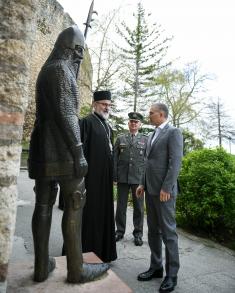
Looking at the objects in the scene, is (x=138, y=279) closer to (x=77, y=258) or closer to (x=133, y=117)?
(x=77, y=258)

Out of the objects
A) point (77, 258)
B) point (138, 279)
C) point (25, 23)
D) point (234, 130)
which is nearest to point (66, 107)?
point (25, 23)

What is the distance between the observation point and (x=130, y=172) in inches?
196

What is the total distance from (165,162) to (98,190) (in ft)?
2.81

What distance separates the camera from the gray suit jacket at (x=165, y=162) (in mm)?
3250

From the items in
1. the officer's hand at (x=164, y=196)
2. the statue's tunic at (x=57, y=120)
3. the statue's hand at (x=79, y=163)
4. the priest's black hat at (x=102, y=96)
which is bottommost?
the officer's hand at (x=164, y=196)

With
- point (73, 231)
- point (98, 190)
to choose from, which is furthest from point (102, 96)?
point (73, 231)

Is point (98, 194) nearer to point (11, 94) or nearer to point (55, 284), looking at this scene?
point (55, 284)

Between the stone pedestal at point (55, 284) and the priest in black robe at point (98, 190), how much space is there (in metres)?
1.02

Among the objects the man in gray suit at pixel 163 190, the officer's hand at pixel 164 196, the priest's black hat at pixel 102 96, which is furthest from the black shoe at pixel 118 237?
the priest's black hat at pixel 102 96

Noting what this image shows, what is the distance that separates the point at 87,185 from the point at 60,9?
1811 cm

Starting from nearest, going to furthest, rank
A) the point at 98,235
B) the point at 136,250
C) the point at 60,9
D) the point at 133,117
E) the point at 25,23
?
the point at 25,23, the point at 98,235, the point at 136,250, the point at 133,117, the point at 60,9

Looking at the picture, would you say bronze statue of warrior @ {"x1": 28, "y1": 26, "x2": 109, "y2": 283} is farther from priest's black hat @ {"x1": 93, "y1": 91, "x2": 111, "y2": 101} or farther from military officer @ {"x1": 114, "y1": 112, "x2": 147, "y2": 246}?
military officer @ {"x1": 114, "y1": 112, "x2": 147, "y2": 246}

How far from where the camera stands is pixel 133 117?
5.24 m

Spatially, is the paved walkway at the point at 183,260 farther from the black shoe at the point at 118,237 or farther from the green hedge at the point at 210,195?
the green hedge at the point at 210,195
